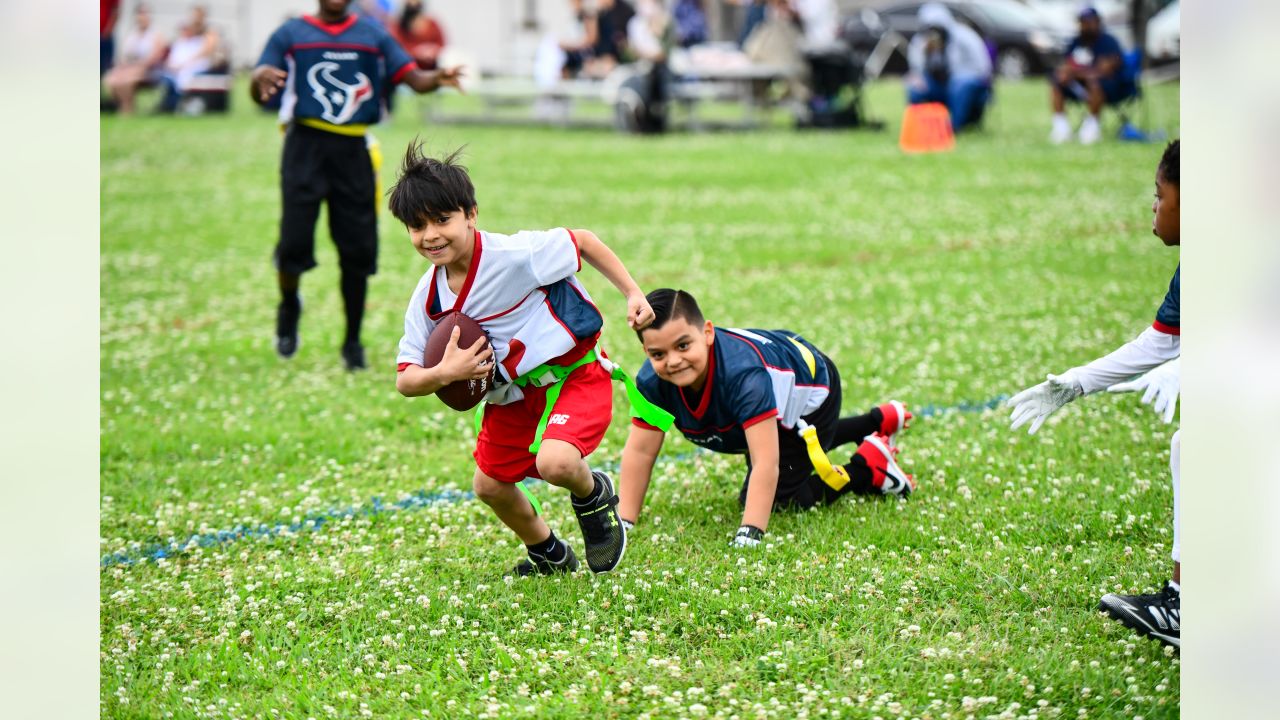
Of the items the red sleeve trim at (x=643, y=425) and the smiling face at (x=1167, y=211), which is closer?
the smiling face at (x=1167, y=211)

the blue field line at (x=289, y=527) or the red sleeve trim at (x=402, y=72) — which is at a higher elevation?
the red sleeve trim at (x=402, y=72)

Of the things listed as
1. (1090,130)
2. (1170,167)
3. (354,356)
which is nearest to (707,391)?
(1170,167)

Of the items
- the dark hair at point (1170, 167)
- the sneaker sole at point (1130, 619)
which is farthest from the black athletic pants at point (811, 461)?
the dark hair at point (1170, 167)

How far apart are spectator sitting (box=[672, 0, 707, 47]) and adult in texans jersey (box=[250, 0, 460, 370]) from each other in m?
23.2

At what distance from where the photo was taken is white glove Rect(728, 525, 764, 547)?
17.1 ft

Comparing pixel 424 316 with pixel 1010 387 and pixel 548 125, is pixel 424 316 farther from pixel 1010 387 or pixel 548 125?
pixel 548 125

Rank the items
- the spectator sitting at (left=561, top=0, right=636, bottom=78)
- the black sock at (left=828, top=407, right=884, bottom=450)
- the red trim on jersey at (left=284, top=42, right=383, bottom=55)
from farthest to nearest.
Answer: the spectator sitting at (left=561, top=0, right=636, bottom=78) < the red trim on jersey at (left=284, top=42, right=383, bottom=55) < the black sock at (left=828, top=407, right=884, bottom=450)

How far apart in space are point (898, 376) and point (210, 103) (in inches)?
893

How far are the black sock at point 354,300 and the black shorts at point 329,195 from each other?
70 millimetres

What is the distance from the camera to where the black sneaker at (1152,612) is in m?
4.25

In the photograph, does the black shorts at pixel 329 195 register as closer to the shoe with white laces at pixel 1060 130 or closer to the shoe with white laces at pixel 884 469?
the shoe with white laces at pixel 884 469

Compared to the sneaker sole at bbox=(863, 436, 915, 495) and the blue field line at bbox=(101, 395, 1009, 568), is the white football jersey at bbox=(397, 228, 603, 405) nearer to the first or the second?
the blue field line at bbox=(101, 395, 1009, 568)

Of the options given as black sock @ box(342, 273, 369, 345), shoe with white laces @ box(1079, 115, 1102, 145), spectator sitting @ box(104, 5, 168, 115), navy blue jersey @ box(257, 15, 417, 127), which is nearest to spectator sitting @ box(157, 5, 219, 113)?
spectator sitting @ box(104, 5, 168, 115)
